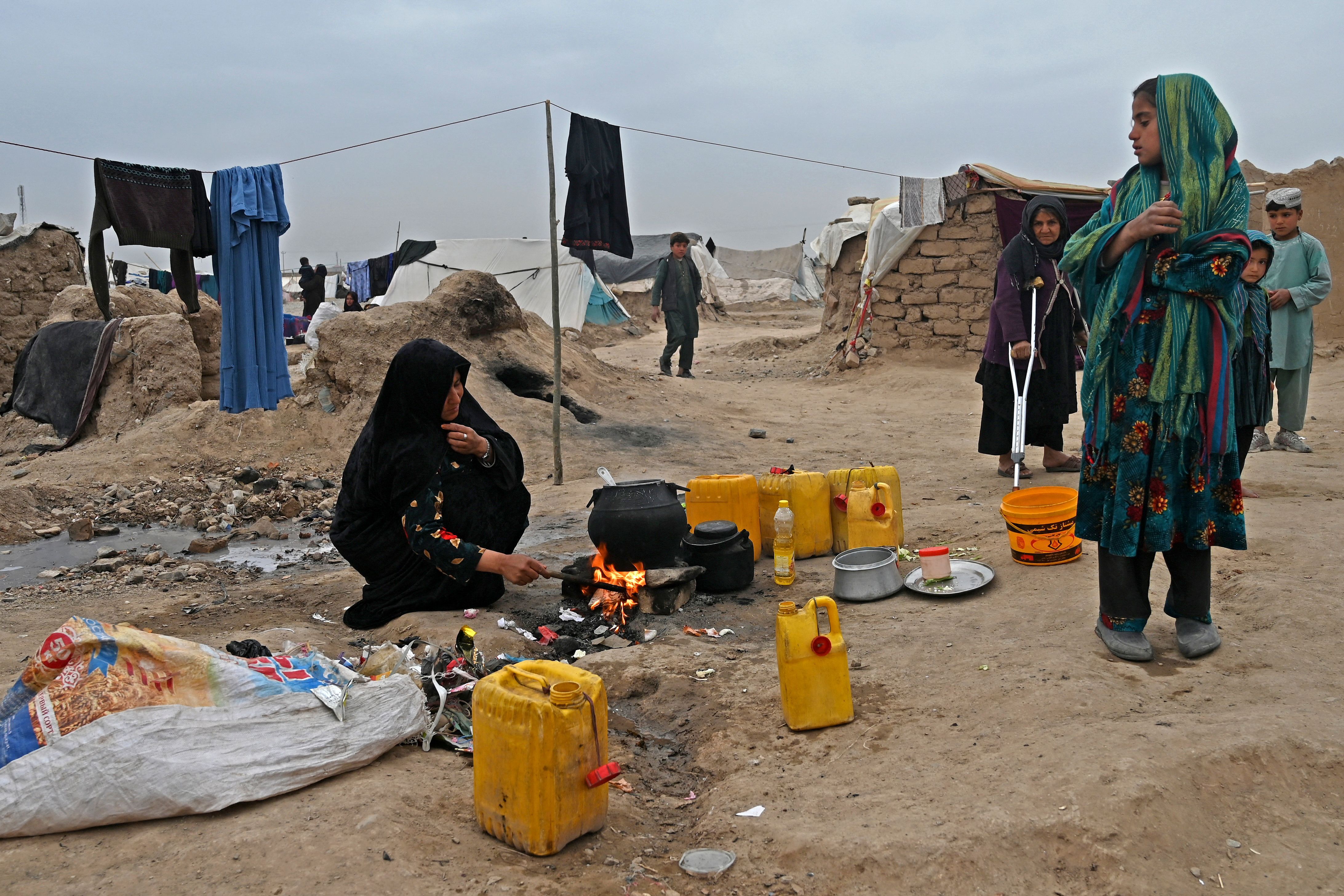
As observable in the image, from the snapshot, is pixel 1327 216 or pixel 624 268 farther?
pixel 624 268

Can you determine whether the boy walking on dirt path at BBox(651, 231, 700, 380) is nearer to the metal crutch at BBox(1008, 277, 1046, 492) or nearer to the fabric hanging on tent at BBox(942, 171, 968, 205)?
the fabric hanging on tent at BBox(942, 171, 968, 205)

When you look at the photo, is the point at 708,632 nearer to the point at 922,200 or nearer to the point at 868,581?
the point at 868,581

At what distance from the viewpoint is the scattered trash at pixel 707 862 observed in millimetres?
2123

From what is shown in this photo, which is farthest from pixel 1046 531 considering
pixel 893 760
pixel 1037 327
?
pixel 1037 327

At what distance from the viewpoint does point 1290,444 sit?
256 inches

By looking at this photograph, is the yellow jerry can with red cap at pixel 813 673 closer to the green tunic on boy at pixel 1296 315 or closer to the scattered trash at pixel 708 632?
the scattered trash at pixel 708 632

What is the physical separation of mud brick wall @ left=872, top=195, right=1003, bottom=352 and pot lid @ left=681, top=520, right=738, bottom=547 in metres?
8.12

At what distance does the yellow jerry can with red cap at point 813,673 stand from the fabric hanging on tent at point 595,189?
508 centimetres

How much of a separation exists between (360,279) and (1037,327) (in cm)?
1987

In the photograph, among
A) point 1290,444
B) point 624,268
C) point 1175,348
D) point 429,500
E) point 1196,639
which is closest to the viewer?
point 1175,348

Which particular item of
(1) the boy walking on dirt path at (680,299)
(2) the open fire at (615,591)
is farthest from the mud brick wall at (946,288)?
(2) the open fire at (615,591)

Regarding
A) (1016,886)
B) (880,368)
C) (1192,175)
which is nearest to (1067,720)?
(1016,886)

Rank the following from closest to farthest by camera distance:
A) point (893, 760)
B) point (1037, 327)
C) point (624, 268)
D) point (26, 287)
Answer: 1. point (893, 760)
2. point (1037, 327)
3. point (26, 287)
4. point (624, 268)

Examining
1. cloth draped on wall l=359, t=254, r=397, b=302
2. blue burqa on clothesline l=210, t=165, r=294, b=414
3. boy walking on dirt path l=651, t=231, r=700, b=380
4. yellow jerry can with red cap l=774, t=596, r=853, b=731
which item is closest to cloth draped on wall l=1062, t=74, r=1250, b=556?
yellow jerry can with red cap l=774, t=596, r=853, b=731
